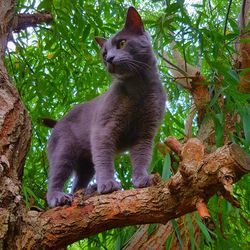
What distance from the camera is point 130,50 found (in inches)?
74.5

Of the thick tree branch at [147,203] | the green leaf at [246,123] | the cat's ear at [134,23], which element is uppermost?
the cat's ear at [134,23]

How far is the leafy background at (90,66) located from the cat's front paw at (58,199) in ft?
0.56

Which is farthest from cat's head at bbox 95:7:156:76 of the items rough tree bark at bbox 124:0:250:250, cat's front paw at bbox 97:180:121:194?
cat's front paw at bbox 97:180:121:194

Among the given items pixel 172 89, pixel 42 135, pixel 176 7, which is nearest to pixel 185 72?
pixel 172 89

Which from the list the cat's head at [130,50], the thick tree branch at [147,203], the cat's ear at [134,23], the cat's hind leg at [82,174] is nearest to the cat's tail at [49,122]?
the cat's hind leg at [82,174]

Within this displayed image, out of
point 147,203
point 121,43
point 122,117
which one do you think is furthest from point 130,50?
point 147,203

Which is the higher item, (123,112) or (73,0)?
(73,0)

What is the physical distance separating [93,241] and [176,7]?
3.32 feet

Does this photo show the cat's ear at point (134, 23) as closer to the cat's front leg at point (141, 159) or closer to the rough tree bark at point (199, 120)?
the rough tree bark at point (199, 120)

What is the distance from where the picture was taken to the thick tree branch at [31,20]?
81.7 inches

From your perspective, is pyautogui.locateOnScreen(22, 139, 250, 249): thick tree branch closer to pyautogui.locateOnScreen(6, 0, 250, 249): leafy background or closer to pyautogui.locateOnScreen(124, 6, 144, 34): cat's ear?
pyautogui.locateOnScreen(6, 0, 250, 249): leafy background

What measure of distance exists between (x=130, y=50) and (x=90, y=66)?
0.45 m

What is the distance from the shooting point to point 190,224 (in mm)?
1663

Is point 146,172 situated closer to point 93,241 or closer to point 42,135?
point 93,241
